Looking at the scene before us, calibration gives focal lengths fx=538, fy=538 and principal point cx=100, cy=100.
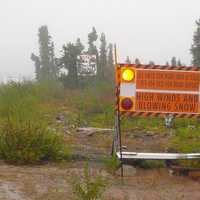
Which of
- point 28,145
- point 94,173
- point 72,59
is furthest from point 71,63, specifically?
point 94,173

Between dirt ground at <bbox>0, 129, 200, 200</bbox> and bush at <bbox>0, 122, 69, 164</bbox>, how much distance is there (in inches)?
8.9

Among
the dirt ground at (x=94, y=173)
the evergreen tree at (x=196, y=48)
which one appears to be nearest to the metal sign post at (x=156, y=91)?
the dirt ground at (x=94, y=173)

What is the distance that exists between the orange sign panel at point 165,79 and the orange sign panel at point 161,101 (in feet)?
0.38

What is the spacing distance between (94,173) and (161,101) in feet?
5.37

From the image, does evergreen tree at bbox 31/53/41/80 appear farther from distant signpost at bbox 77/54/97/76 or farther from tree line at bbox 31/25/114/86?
distant signpost at bbox 77/54/97/76

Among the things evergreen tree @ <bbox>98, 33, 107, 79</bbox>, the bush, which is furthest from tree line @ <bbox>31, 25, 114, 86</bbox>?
the bush

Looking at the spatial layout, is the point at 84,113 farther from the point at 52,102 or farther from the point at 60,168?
the point at 60,168

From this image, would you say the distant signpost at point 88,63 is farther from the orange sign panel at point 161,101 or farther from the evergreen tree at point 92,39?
the evergreen tree at point 92,39

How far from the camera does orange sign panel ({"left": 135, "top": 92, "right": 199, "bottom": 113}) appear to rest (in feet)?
29.3

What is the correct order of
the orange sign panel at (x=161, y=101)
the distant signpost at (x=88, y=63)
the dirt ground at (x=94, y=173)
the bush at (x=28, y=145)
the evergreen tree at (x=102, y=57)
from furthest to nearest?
the evergreen tree at (x=102, y=57), the distant signpost at (x=88, y=63), the bush at (x=28, y=145), the orange sign panel at (x=161, y=101), the dirt ground at (x=94, y=173)

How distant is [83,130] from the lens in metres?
14.1

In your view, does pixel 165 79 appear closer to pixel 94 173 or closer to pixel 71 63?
pixel 94 173

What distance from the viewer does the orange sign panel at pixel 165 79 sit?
890 centimetres

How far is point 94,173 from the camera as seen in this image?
337 inches
